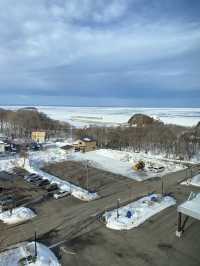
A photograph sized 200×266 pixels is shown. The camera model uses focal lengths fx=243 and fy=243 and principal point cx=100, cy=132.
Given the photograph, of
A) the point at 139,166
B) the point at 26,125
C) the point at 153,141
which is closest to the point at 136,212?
the point at 139,166

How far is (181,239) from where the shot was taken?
13.7 m

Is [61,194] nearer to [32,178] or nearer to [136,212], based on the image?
[32,178]

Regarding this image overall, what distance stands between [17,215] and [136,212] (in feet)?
26.5

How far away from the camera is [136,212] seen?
658 inches

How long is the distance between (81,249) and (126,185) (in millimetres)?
11988

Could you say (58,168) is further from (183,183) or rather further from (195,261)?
(195,261)

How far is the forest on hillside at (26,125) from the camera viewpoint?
2295 inches

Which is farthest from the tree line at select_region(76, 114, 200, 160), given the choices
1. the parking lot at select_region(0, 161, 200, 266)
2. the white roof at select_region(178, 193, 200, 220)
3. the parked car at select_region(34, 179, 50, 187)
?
the white roof at select_region(178, 193, 200, 220)

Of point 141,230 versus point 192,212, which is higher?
A: point 192,212

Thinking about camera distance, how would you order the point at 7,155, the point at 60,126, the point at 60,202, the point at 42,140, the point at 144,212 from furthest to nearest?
1. the point at 60,126
2. the point at 42,140
3. the point at 7,155
4. the point at 60,202
5. the point at 144,212

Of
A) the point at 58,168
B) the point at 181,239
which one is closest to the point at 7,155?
the point at 58,168

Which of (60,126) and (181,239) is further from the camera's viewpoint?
(60,126)

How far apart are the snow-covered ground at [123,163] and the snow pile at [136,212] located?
7.21 m

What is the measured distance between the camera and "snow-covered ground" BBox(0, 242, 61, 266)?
11347mm
